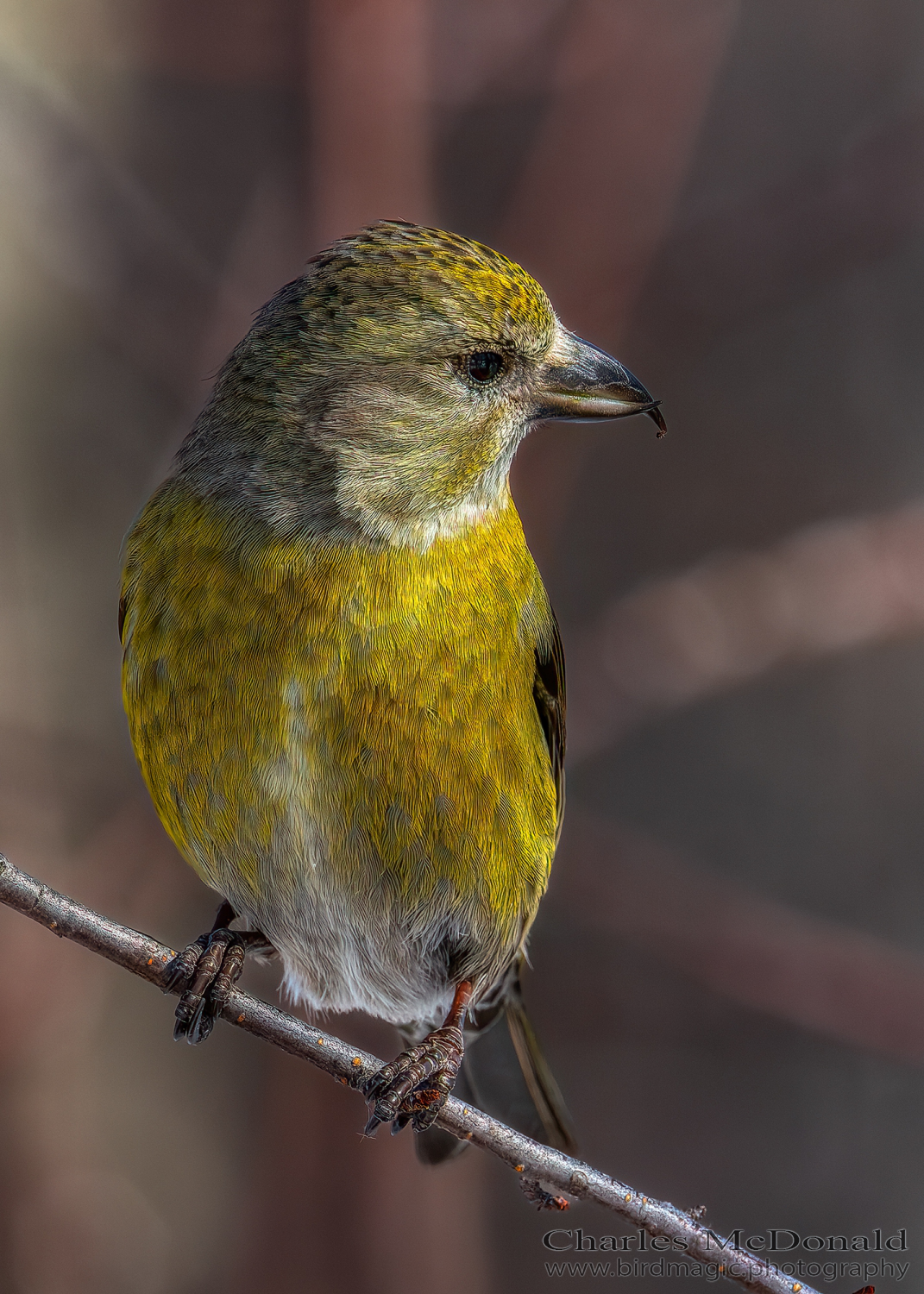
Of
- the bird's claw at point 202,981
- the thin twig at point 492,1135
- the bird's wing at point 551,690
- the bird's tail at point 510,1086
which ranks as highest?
the bird's wing at point 551,690

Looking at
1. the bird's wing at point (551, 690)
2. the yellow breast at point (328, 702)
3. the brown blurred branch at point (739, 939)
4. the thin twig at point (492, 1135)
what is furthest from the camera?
the brown blurred branch at point (739, 939)

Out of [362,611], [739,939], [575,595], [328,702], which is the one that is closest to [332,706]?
[328,702]

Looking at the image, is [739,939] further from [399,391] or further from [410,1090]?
[399,391]

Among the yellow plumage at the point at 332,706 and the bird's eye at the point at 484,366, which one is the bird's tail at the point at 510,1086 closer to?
the yellow plumage at the point at 332,706

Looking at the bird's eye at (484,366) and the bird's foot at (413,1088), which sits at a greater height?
the bird's eye at (484,366)

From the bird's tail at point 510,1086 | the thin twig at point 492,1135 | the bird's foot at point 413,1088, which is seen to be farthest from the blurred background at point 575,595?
the thin twig at point 492,1135

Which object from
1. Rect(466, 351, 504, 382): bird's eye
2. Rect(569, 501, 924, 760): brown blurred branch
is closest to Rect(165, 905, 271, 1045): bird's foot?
Rect(466, 351, 504, 382): bird's eye

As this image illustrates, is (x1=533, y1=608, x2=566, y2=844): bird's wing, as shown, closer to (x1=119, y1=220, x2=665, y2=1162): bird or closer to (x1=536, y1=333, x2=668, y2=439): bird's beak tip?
(x1=119, y1=220, x2=665, y2=1162): bird
